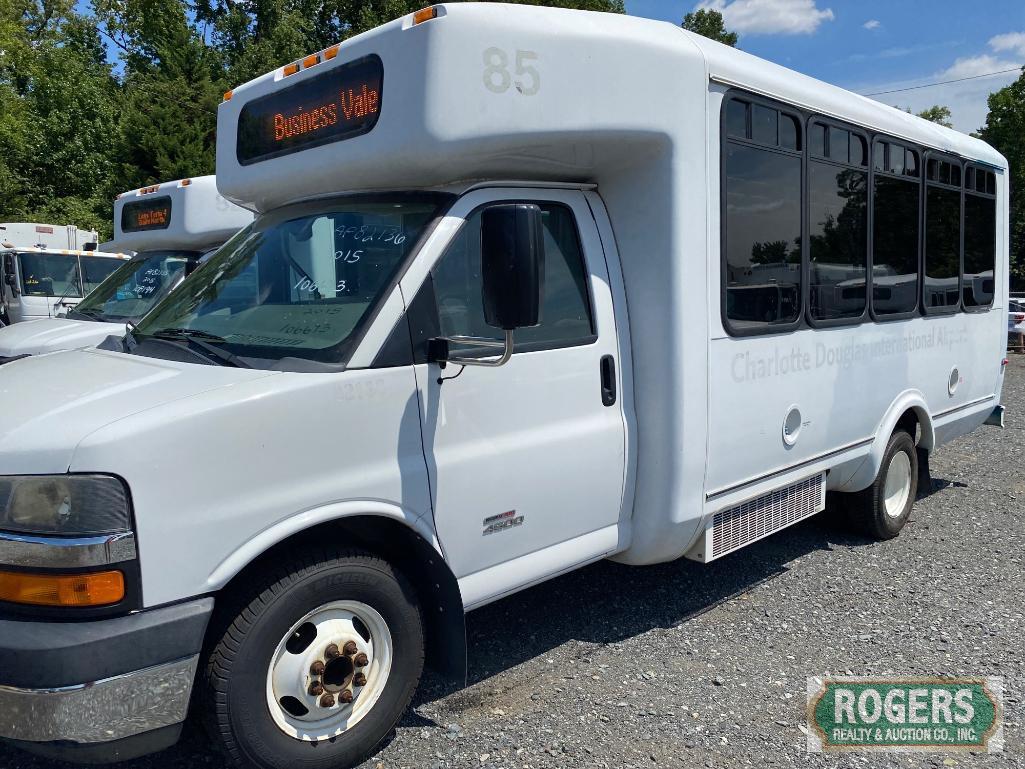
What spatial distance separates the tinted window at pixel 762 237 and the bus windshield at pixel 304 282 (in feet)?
5.49

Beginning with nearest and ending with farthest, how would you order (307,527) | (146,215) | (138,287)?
(307,527) < (138,287) < (146,215)

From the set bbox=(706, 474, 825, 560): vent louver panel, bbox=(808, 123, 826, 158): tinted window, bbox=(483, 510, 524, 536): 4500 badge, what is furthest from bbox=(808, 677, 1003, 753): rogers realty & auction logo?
bbox=(808, 123, 826, 158): tinted window

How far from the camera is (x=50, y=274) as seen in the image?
12.4m

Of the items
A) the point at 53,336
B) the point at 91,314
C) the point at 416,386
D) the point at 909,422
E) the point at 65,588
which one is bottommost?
the point at 909,422

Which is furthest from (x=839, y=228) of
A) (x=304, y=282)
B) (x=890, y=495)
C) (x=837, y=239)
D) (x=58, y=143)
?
(x=58, y=143)

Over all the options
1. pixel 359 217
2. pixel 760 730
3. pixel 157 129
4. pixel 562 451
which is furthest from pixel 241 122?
pixel 157 129

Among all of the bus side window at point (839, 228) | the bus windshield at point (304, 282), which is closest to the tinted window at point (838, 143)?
the bus side window at point (839, 228)

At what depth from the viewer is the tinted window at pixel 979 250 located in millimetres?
6578

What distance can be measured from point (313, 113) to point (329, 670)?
2.33 metres

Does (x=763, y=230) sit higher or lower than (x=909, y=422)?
higher

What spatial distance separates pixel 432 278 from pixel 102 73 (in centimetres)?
3393

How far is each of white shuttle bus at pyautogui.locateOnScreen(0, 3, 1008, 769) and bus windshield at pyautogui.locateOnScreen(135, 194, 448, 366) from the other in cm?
2

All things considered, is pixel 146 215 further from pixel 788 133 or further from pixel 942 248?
pixel 942 248

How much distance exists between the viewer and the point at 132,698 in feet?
8.23
